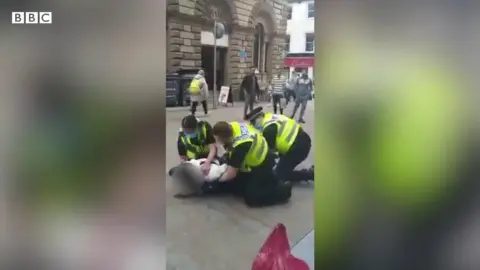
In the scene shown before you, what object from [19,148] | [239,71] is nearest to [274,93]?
[239,71]

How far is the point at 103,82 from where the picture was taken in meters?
1.59

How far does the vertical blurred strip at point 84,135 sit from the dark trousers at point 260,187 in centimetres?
25

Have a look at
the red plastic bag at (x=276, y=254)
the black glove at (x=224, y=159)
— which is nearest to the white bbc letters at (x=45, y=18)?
the black glove at (x=224, y=159)

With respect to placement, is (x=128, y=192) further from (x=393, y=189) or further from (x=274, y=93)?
(x=393, y=189)

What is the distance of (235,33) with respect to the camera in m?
1.60

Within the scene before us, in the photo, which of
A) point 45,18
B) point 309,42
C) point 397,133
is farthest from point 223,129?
point 45,18

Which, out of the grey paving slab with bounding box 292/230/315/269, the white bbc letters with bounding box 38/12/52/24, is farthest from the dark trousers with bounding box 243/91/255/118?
the white bbc letters with bounding box 38/12/52/24

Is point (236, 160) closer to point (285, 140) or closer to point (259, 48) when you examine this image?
point (285, 140)

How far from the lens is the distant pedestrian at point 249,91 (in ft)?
5.14

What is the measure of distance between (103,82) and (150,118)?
0.20 meters

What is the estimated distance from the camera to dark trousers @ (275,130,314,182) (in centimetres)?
149

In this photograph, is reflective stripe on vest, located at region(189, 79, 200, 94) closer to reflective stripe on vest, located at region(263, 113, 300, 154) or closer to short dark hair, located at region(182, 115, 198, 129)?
short dark hair, located at region(182, 115, 198, 129)

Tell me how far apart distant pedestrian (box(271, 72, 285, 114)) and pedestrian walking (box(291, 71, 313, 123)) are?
73mm

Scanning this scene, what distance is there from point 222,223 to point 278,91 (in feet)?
1.57
